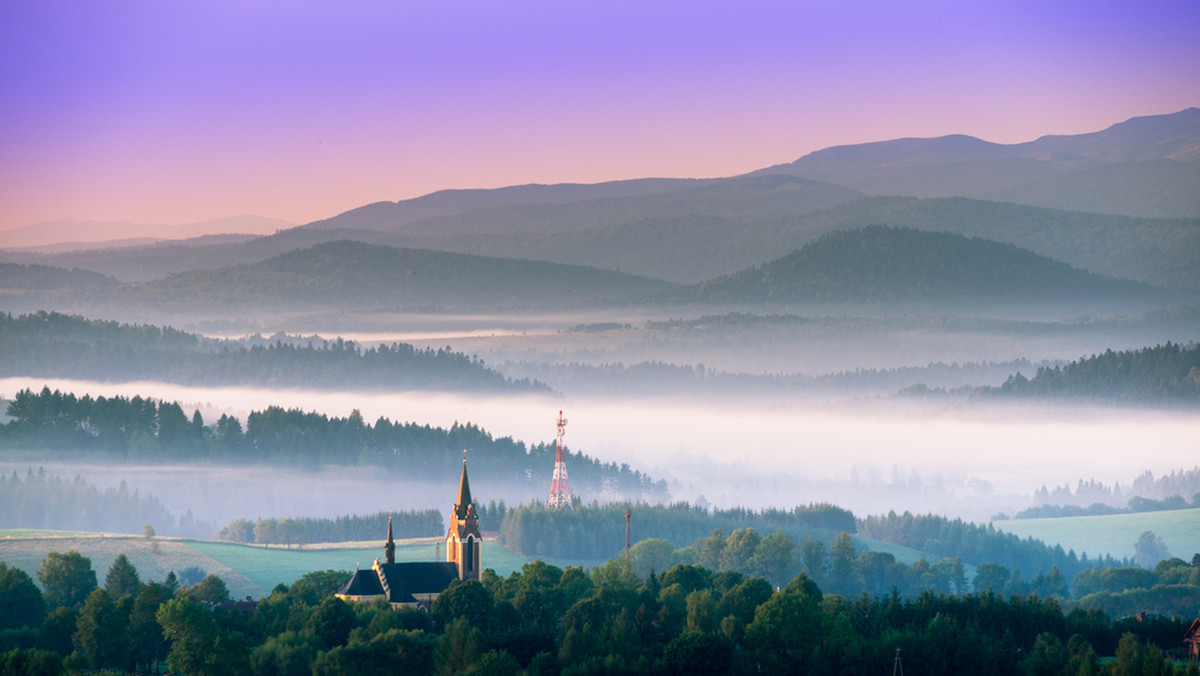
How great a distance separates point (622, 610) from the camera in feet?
637

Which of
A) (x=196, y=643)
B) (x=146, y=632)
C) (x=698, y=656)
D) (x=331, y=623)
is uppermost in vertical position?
(x=331, y=623)

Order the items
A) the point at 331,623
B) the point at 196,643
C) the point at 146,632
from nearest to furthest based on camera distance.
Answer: the point at 196,643
the point at 331,623
the point at 146,632

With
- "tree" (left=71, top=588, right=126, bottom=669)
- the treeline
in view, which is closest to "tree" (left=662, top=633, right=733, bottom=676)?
the treeline

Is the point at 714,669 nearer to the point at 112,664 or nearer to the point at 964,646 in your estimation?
the point at 964,646

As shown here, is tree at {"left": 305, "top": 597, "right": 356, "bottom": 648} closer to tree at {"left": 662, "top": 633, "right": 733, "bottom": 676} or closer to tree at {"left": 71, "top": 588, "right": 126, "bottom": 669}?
tree at {"left": 71, "top": 588, "right": 126, "bottom": 669}

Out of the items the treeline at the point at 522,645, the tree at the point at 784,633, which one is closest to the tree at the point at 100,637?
the treeline at the point at 522,645

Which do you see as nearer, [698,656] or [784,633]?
[698,656]

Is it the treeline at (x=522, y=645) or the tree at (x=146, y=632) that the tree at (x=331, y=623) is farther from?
the tree at (x=146, y=632)

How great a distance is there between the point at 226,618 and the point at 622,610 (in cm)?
4334

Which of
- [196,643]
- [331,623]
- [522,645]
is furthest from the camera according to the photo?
[331,623]

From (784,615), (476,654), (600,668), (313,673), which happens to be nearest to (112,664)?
(313,673)

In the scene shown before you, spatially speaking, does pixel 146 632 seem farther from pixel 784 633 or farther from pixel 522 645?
pixel 784 633

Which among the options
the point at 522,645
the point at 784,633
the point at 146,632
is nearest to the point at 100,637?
the point at 146,632

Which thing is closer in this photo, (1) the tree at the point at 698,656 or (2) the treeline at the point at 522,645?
(2) the treeline at the point at 522,645
